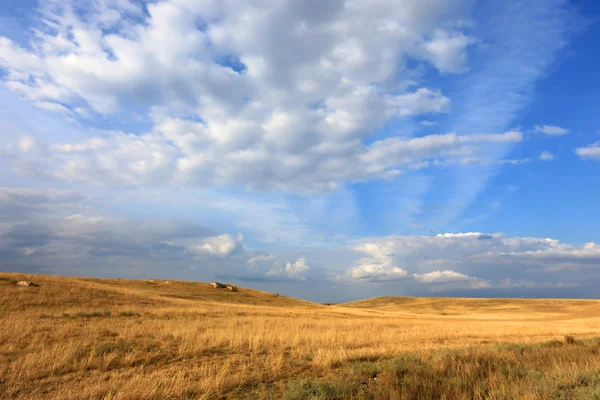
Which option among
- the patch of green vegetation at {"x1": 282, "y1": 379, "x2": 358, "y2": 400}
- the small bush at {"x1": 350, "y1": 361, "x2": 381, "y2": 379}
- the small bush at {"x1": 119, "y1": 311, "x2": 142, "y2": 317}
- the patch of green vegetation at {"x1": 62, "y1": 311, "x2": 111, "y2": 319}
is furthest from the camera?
the small bush at {"x1": 119, "y1": 311, "x2": 142, "y2": 317}

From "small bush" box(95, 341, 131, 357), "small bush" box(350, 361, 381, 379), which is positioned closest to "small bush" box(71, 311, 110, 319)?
"small bush" box(95, 341, 131, 357)

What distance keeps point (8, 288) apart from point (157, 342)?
99.1 ft

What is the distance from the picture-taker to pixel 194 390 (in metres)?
7.44

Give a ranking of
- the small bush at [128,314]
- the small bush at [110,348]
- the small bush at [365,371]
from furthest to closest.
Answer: the small bush at [128,314] → the small bush at [110,348] → the small bush at [365,371]

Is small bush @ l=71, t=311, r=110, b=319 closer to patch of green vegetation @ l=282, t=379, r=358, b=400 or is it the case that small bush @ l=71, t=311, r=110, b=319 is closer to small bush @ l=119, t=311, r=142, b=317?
small bush @ l=119, t=311, r=142, b=317

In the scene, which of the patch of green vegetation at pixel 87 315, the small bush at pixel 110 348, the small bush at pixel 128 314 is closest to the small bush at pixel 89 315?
the patch of green vegetation at pixel 87 315

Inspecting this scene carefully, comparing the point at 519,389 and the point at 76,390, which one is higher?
the point at 519,389

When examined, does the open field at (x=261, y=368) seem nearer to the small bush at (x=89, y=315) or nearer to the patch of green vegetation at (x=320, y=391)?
the patch of green vegetation at (x=320, y=391)

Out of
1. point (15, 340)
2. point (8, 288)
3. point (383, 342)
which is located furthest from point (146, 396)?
point (8, 288)

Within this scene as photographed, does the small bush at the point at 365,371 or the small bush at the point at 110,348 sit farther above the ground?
the small bush at the point at 365,371

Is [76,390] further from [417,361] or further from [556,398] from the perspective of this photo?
[556,398]

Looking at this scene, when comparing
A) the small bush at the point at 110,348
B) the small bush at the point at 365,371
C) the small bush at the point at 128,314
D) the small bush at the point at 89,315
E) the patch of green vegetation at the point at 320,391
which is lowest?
the small bush at the point at 128,314

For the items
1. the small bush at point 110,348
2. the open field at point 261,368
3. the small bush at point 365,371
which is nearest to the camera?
the open field at point 261,368

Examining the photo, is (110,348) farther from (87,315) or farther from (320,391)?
(87,315)
